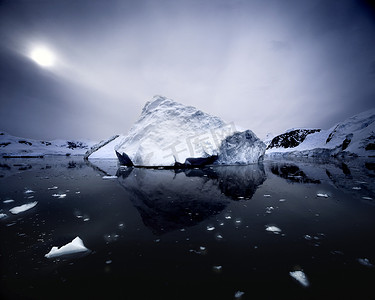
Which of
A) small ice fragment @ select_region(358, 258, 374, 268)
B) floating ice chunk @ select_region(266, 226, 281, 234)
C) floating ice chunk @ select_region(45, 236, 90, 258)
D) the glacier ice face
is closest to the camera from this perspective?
small ice fragment @ select_region(358, 258, 374, 268)

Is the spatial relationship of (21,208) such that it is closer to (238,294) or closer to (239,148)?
(238,294)

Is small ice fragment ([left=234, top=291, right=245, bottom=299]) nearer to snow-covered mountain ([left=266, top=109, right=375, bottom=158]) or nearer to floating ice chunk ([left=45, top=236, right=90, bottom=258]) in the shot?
floating ice chunk ([left=45, top=236, right=90, bottom=258])

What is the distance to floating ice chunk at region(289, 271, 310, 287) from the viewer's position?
4.75 ft

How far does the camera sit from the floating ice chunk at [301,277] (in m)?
1.45

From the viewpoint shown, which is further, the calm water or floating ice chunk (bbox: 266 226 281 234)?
floating ice chunk (bbox: 266 226 281 234)

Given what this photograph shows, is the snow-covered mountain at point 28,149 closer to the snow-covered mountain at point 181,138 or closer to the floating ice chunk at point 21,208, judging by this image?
the snow-covered mountain at point 181,138

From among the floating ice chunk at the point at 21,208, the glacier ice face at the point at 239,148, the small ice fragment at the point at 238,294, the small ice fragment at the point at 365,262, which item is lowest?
the small ice fragment at the point at 238,294

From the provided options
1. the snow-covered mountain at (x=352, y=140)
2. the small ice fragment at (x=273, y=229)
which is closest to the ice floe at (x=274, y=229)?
the small ice fragment at (x=273, y=229)

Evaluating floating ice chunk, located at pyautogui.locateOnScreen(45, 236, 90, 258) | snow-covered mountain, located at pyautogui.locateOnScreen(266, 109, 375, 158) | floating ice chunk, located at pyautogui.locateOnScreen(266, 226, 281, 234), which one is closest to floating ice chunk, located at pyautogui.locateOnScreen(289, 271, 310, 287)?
floating ice chunk, located at pyautogui.locateOnScreen(266, 226, 281, 234)

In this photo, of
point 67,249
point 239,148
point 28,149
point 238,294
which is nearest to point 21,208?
point 67,249

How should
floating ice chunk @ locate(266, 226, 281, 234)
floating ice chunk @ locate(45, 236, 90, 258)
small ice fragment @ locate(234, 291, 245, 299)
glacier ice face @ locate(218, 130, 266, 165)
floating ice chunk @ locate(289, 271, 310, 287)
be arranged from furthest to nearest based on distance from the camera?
glacier ice face @ locate(218, 130, 266, 165) < floating ice chunk @ locate(266, 226, 281, 234) < floating ice chunk @ locate(45, 236, 90, 258) < floating ice chunk @ locate(289, 271, 310, 287) < small ice fragment @ locate(234, 291, 245, 299)

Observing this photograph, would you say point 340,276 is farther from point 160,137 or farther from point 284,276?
point 160,137

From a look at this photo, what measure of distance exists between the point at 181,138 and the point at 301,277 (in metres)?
12.1

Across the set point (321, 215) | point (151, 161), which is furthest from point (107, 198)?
point (151, 161)
